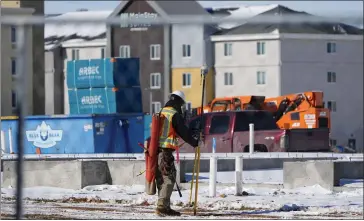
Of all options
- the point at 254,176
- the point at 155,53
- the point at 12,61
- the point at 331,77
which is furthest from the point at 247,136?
the point at 155,53

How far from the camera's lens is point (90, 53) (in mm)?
73250

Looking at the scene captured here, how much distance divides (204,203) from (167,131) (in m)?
2.76

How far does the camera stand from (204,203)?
54.7 feet

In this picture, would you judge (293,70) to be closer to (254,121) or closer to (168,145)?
(254,121)

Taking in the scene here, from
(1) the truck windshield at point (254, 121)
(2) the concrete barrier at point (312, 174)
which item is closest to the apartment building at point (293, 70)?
(1) the truck windshield at point (254, 121)

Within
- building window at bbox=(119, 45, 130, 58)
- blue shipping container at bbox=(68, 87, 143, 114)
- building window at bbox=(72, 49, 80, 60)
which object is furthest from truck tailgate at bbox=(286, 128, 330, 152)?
building window at bbox=(119, 45, 130, 58)

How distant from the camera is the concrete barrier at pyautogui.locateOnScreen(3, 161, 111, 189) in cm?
1970

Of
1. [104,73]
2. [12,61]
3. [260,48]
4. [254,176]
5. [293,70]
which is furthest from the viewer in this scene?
[260,48]

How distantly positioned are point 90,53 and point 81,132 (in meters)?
42.2

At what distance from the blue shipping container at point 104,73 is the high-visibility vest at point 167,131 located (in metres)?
20.3

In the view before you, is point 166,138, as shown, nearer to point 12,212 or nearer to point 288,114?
point 12,212

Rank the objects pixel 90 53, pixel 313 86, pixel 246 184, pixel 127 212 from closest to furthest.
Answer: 1. pixel 127 212
2. pixel 246 184
3. pixel 313 86
4. pixel 90 53

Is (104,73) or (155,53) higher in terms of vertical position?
(155,53)

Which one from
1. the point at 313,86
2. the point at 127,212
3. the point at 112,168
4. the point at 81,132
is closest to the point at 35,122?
the point at 81,132
